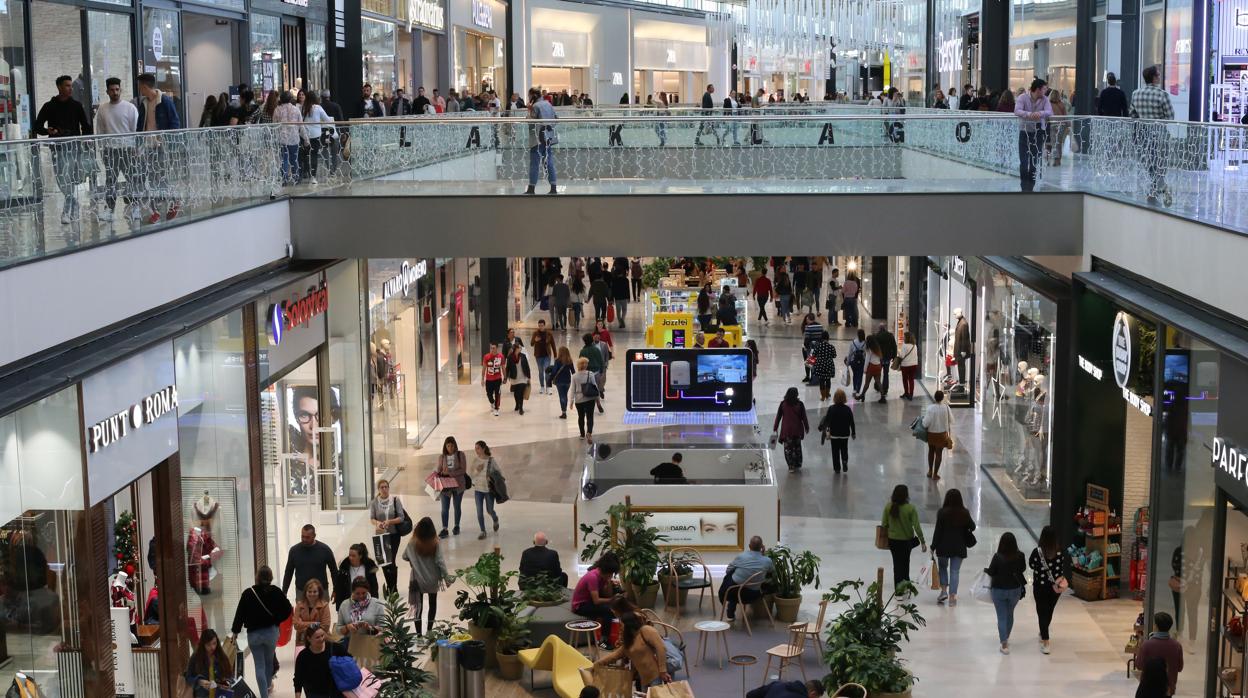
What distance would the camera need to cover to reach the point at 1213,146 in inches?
454

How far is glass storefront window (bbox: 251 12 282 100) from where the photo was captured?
2259 centimetres

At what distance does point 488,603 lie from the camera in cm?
1261

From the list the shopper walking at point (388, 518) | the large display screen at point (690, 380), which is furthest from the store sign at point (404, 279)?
the shopper walking at point (388, 518)

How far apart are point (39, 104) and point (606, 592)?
8100mm

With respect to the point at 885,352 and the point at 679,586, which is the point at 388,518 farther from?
the point at 885,352

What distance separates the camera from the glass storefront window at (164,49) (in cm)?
1839

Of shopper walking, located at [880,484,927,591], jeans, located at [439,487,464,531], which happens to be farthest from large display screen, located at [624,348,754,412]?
shopper walking, located at [880,484,927,591]

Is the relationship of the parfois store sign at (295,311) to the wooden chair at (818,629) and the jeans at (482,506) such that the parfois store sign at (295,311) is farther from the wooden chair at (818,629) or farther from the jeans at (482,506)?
the wooden chair at (818,629)

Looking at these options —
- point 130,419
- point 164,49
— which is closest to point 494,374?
point 164,49

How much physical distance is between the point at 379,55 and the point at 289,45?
502 cm

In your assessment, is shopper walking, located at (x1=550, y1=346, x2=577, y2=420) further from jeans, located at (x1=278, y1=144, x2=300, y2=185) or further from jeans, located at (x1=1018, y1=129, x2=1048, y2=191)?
jeans, located at (x1=1018, y1=129, x2=1048, y2=191)

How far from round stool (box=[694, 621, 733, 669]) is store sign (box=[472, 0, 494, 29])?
99.3ft

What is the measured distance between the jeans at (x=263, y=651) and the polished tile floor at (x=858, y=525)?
1.92 ft

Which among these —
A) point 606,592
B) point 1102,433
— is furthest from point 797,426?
point 606,592
